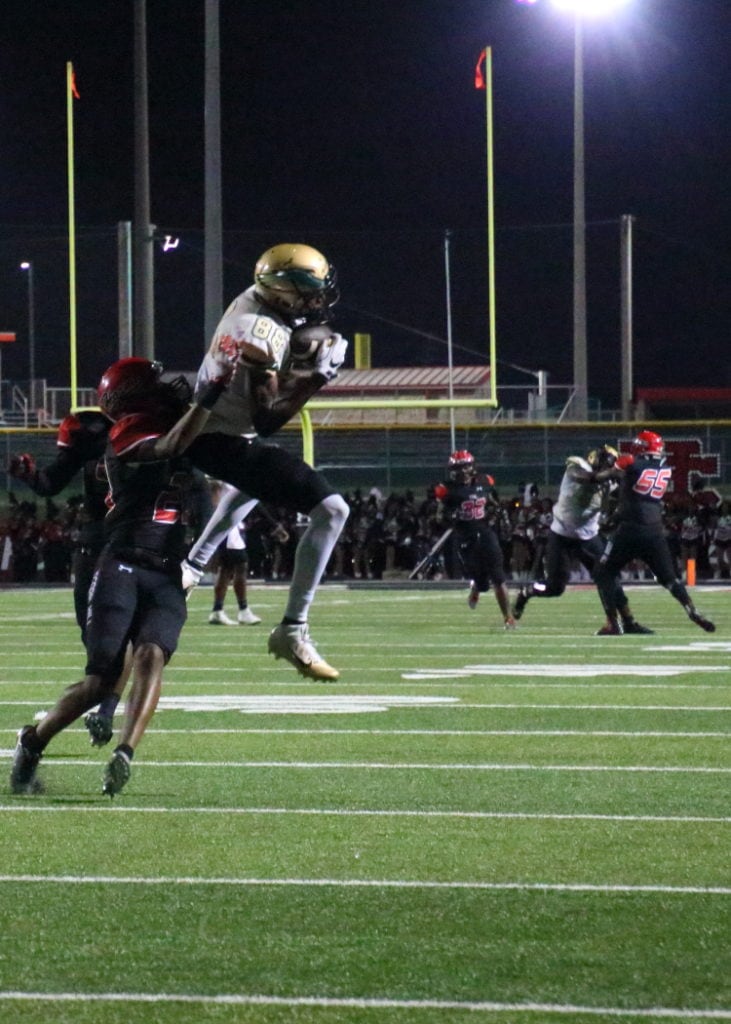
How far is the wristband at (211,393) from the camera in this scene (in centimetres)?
655

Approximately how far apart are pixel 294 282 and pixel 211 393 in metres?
0.46

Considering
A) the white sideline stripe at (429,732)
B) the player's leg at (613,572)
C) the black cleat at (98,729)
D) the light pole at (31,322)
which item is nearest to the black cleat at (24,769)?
Result: the black cleat at (98,729)

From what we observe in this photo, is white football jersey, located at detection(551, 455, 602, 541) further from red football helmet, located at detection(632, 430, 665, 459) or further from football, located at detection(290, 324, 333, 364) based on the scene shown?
football, located at detection(290, 324, 333, 364)

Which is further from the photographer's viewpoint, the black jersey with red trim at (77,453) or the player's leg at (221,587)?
the player's leg at (221,587)

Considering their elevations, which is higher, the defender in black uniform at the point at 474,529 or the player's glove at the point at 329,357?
the player's glove at the point at 329,357

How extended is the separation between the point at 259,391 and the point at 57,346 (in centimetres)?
4746

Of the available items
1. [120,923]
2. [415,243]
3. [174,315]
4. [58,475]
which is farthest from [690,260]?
[120,923]

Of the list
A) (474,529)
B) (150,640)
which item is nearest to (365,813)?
(150,640)

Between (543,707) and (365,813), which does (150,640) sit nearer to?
(365,813)

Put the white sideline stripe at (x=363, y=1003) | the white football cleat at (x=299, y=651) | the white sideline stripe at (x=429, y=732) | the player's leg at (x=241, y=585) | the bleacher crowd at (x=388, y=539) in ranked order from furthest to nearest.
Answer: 1. the bleacher crowd at (x=388, y=539)
2. the player's leg at (x=241, y=585)
3. the white sideline stripe at (x=429, y=732)
4. the white football cleat at (x=299, y=651)
5. the white sideline stripe at (x=363, y=1003)

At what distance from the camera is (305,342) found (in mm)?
6723

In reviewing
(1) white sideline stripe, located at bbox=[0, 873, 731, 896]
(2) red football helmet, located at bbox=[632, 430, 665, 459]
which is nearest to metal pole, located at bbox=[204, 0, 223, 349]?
(2) red football helmet, located at bbox=[632, 430, 665, 459]

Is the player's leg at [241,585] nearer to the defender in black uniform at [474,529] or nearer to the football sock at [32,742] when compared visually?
the defender in black uniform at [474,529]

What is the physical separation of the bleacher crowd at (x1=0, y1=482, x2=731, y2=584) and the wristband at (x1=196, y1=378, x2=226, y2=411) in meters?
22.2
